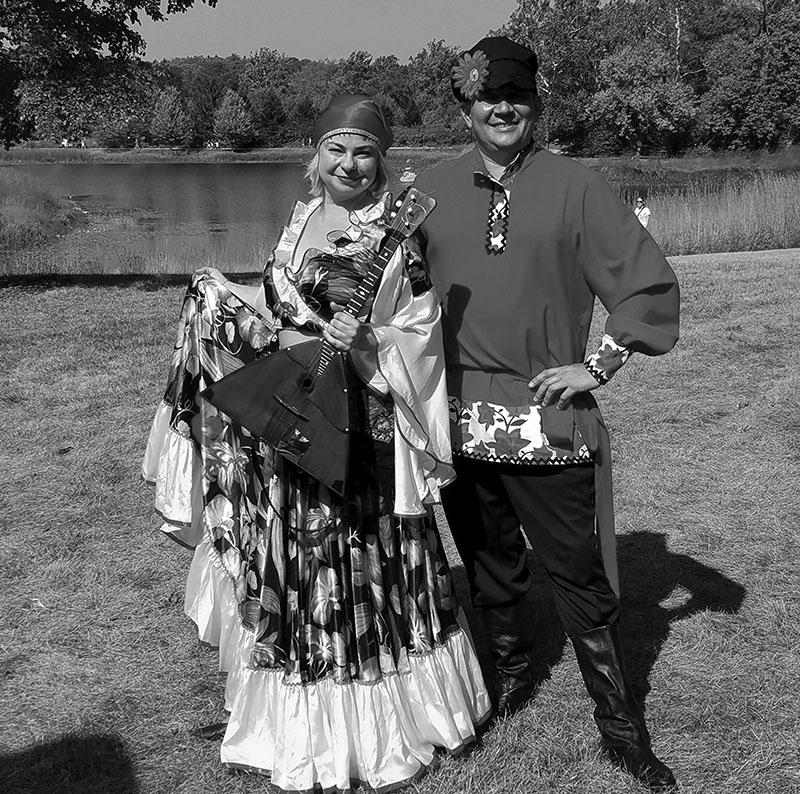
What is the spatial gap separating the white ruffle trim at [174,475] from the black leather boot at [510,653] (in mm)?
975

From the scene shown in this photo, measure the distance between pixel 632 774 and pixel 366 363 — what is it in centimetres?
139

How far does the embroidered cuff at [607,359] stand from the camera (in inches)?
98.6

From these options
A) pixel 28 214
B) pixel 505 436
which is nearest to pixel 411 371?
pixel 505 436

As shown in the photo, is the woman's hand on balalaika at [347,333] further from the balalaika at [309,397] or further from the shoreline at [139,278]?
the shoreline at [139,278]

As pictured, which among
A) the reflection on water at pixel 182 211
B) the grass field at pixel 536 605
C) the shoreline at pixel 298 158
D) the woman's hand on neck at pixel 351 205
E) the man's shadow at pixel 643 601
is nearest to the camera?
the woman's hand on neck at pixel 351 205

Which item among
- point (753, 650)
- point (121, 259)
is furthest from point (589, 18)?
point (753, 650)

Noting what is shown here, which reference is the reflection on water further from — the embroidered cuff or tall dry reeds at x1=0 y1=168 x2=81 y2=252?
the embroidered cuff

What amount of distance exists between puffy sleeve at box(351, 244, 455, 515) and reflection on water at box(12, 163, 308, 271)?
4.14 metres

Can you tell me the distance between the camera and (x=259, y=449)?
2.62 metres

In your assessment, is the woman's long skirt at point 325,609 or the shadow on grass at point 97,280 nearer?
the woman's long skirt at point 325,609

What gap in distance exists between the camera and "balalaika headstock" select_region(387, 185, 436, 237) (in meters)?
2.36

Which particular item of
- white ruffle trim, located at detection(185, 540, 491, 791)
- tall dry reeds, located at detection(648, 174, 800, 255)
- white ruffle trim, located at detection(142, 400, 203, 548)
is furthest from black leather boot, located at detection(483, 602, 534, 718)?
tall dry reeds, located at detection(648, 174, 800, 255)

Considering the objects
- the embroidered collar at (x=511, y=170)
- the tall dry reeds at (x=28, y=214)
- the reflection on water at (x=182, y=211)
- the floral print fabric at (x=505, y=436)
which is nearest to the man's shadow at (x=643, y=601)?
the floral print fabric at (x=505, y=436)

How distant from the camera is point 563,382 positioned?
8.21ft
